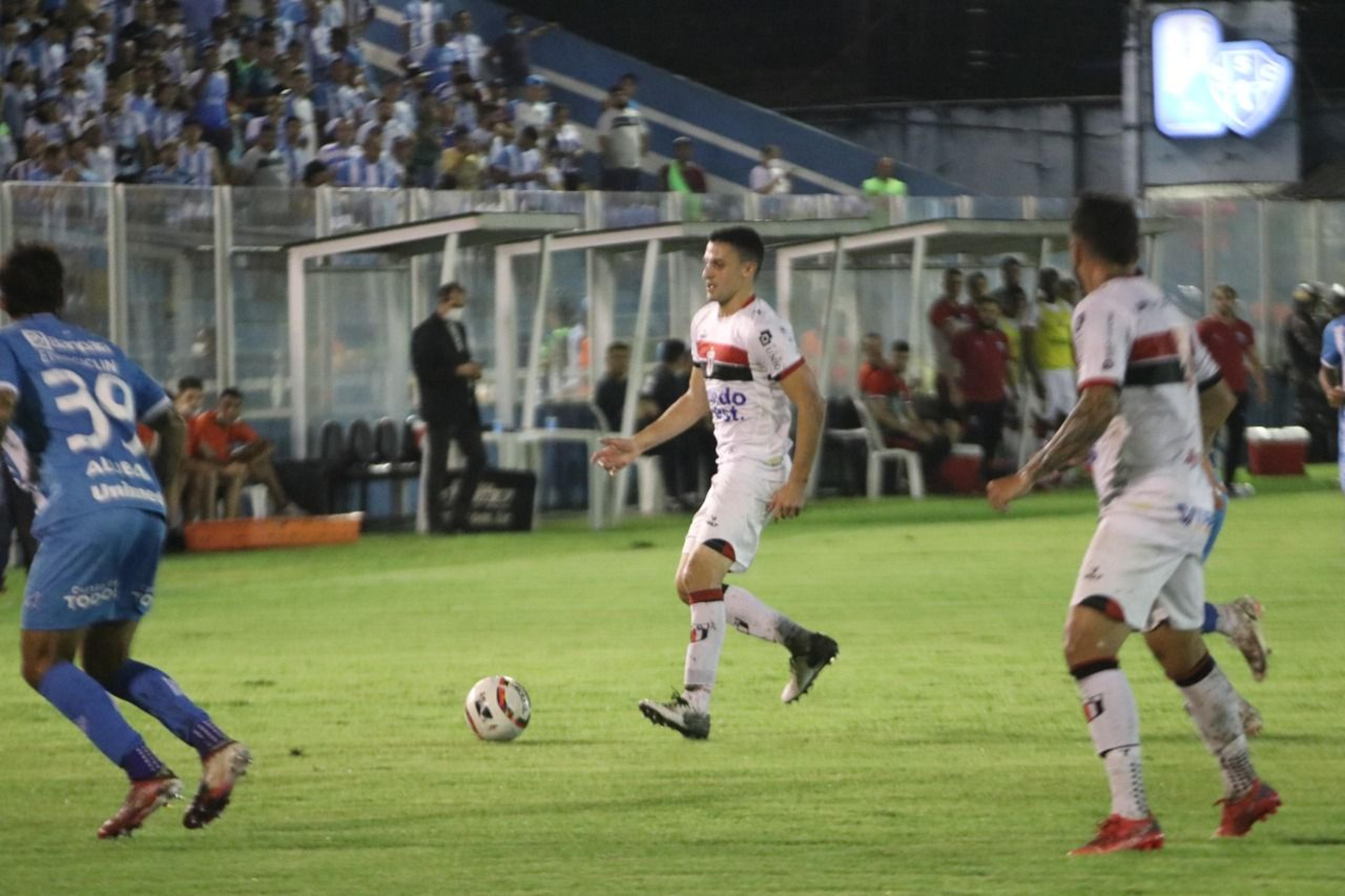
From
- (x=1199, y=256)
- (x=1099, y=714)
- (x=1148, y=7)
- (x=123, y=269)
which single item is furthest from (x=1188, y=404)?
(x=1148, y=7)

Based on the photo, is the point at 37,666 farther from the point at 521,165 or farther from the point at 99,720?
the point at 521,165

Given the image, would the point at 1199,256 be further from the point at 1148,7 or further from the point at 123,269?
the point at 123,269

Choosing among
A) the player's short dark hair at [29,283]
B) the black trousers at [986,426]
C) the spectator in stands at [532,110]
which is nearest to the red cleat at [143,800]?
the player's short dark hair at [29,283]

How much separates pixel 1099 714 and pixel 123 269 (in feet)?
54.3

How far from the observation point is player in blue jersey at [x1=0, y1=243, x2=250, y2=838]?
23.0ft

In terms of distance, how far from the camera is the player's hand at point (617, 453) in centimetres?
966

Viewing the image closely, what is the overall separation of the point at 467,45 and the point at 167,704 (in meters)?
24.9

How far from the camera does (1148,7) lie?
36875 mm

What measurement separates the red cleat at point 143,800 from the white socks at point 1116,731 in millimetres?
2819

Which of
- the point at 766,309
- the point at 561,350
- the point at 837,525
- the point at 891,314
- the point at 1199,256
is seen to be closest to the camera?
the point at 766,309

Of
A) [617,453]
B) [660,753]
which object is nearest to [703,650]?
[660,753]

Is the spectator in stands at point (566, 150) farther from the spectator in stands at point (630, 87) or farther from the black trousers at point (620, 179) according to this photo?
the spectator in stands at point (630, 87)

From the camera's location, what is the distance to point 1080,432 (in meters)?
6.36

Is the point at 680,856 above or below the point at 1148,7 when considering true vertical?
below
